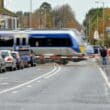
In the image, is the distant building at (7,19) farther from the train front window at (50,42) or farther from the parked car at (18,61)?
the parked car at (18,61)

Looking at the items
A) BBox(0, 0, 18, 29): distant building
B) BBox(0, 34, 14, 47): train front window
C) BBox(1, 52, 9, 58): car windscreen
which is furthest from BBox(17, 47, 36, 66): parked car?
BBox(0, 0, 18, 29): distant building

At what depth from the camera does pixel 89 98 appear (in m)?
21.7

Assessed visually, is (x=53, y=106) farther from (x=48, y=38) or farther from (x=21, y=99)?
(x=48, y=38)

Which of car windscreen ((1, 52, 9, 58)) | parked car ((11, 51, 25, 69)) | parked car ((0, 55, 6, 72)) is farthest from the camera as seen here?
parked car ((11, 51, 25, 69))

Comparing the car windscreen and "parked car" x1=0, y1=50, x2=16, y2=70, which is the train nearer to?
"parked car" x1=0, y1=50, x2=16, y2=70

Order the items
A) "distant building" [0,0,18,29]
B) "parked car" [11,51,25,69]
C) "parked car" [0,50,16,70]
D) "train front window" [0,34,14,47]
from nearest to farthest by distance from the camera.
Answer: "parked car" [0,50,16,70], "parked car" [11,51,25,69], "train front window" [0,34,14,47], "distant building" [0,0,18,29]

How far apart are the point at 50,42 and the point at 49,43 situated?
14 centimetres

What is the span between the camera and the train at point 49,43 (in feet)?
216

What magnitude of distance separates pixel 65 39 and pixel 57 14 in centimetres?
10374

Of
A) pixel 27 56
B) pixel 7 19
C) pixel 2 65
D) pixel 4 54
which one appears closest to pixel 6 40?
pixel 27 56

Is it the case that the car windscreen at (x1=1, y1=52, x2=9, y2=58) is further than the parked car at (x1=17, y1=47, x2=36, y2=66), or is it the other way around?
the parked car at (x1=17, y1=47, x2=36, y2=66)

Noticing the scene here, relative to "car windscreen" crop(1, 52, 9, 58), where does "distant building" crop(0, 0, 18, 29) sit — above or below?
above

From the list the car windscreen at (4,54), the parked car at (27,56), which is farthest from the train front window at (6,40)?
the car windscreen at (4,54)

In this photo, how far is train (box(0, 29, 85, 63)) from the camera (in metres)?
65.7
